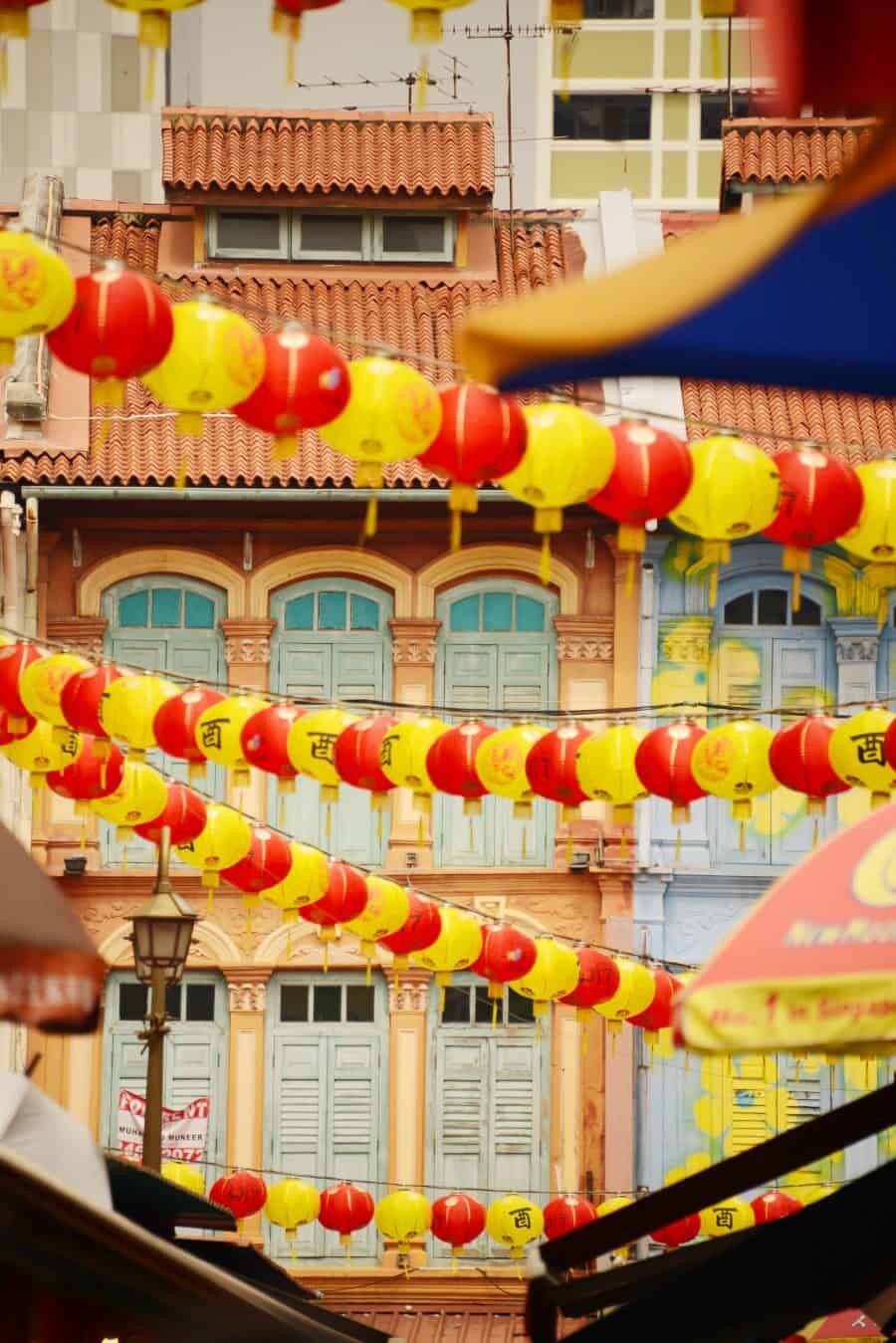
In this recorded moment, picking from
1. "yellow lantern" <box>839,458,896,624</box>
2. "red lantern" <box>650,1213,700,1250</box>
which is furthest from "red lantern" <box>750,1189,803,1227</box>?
"yellow lantern" <box>839,458,896,624</box>

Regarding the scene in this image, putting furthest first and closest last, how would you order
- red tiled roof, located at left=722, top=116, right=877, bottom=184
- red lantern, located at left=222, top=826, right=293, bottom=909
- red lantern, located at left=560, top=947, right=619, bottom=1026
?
red tiled roof, located at left=722, top=116, right=877, bottom=184
red lantern, located at left=560, top=947, right=619, bottom=1026
red lantern, located at left=222, top=826, right=293, bottom=909

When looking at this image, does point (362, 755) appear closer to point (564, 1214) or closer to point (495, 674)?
point (564, 1214)

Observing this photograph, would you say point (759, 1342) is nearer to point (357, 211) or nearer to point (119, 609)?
point (119, 609)

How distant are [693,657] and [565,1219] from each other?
537 cm

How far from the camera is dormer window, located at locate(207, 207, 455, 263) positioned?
23.4 metres

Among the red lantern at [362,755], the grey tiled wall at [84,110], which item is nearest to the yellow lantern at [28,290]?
the red lantern at [362,755]

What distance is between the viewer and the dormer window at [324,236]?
23.4 m

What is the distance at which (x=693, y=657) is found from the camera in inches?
850

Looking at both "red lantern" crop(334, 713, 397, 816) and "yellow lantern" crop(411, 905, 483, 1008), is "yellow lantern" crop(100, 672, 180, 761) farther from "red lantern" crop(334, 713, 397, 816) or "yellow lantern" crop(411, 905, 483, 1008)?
"yellow lantern" crop(411, 905, 483, 1008)

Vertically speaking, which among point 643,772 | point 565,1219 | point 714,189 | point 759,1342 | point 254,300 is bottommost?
point 565,1219

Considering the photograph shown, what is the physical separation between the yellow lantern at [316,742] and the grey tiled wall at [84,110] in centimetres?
2572

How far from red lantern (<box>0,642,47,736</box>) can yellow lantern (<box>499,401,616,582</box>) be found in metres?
4.49

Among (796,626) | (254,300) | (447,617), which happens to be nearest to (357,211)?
(254,300)

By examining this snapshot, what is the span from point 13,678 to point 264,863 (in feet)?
7.34
